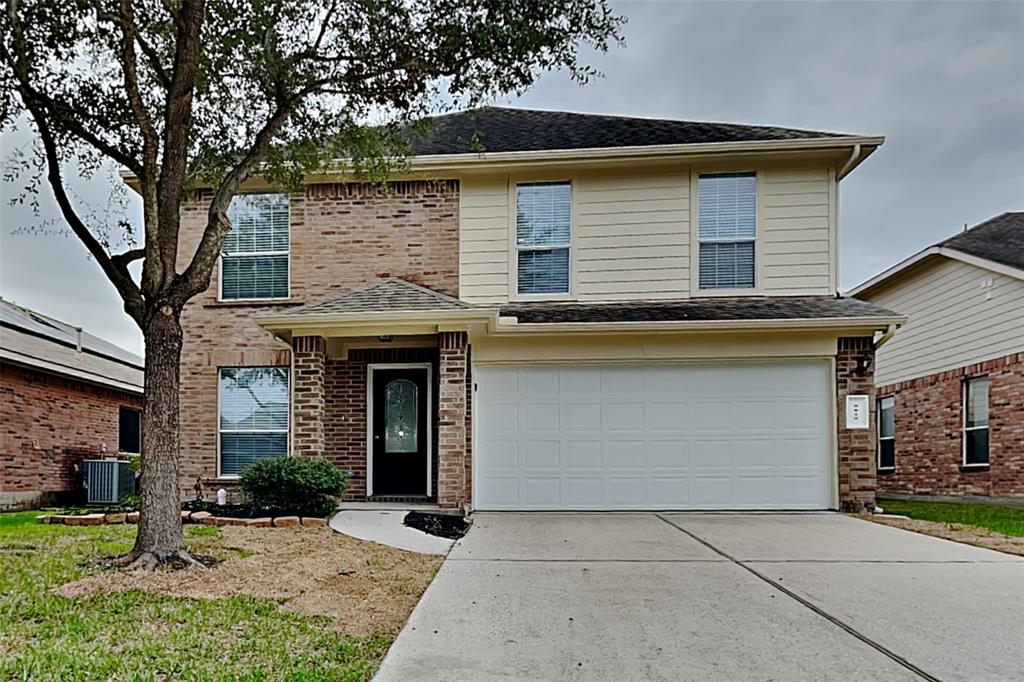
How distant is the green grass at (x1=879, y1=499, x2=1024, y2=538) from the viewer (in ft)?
32.3

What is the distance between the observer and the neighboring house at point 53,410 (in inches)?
495

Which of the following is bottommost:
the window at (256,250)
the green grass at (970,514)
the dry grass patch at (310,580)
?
the green grass at (970,514)

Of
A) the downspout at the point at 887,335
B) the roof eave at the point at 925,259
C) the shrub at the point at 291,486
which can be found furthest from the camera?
the roof eave at the point at 925,259

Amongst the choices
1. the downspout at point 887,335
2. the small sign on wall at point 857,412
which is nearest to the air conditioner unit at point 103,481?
the small sign on wall at point 857,412

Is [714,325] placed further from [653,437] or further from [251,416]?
[251,416]

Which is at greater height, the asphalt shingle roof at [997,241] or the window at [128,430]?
the asphalt shingle roof at [997,241]

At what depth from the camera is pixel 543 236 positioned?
1184cm

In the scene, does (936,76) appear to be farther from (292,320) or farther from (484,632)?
(484,632)

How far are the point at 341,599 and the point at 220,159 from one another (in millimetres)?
5580

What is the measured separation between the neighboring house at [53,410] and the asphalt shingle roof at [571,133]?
7.82 meters

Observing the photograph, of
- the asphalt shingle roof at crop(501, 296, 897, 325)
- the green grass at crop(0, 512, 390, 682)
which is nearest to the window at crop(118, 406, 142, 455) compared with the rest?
the asphalt shingle roof at crop(501, 296, 897, 325)

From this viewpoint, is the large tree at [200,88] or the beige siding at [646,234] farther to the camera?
the beige siding at [646,234]

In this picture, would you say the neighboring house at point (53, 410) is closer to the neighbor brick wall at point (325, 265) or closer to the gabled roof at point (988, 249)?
the neighbor brick wall at point (325, 265)

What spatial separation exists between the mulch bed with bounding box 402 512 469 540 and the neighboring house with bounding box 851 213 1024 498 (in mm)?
9653
